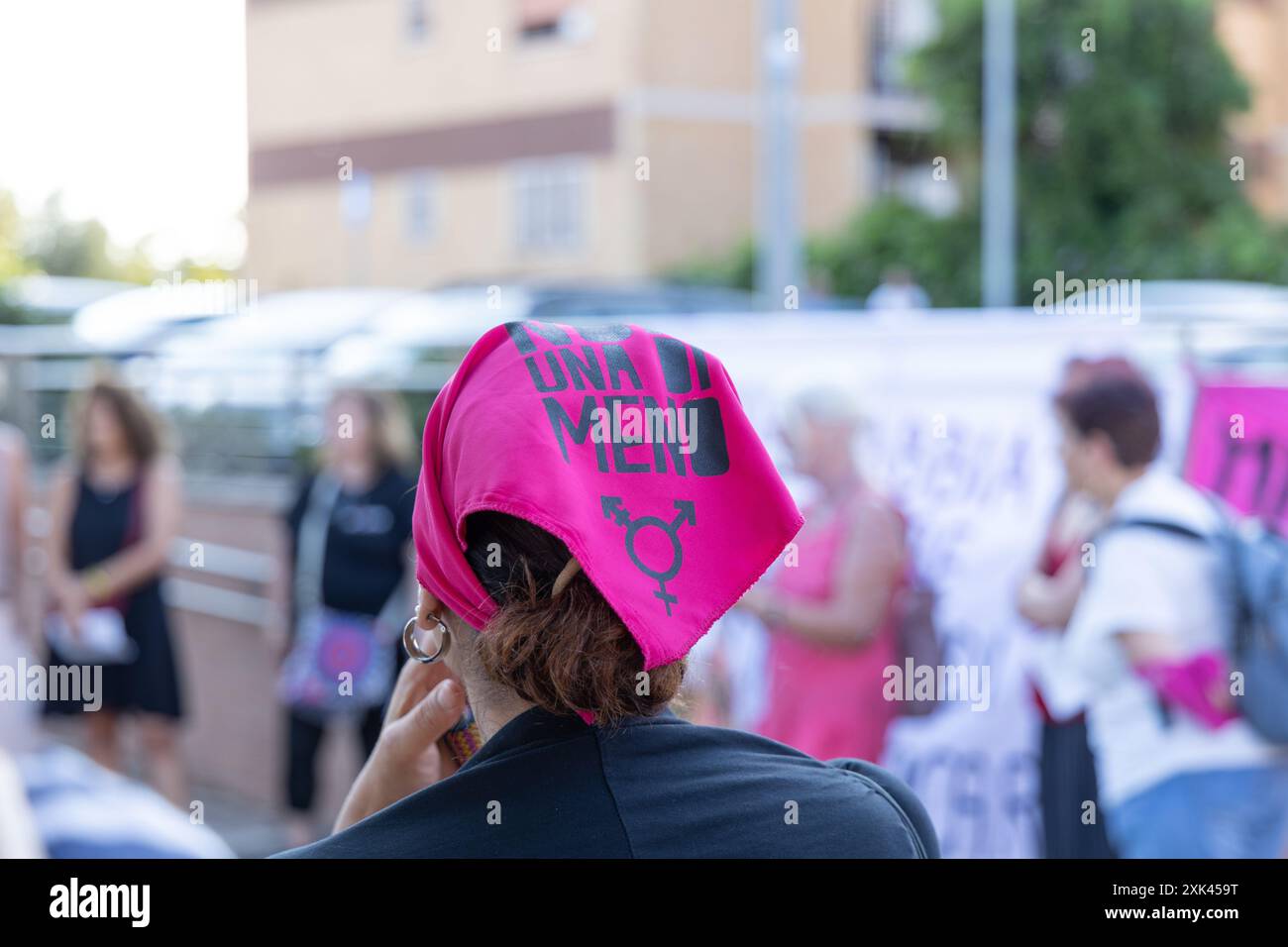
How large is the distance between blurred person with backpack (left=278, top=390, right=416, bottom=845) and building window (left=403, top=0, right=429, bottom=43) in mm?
21405

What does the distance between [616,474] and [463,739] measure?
35 cm

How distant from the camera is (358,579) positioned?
212 inches

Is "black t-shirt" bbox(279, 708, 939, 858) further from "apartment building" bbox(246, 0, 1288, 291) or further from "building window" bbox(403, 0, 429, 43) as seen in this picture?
"building window" bbox(403, 0, 429, 43)

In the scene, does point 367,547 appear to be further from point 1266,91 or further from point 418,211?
point 1266,91

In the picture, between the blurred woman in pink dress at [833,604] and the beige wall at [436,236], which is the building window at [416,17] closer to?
the beige wall at [436,236]

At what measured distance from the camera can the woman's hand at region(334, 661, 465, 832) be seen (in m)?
1.45

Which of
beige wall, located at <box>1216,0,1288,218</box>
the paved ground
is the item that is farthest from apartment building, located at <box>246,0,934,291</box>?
the paved ground

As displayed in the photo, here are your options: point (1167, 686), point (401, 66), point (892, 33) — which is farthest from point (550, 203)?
point (1167, 686)

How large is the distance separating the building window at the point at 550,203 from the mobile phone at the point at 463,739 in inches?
944

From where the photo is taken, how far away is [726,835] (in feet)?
4.34

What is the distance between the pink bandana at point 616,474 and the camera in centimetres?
126

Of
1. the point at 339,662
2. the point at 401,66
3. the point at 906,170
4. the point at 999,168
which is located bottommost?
the point at 339,662
